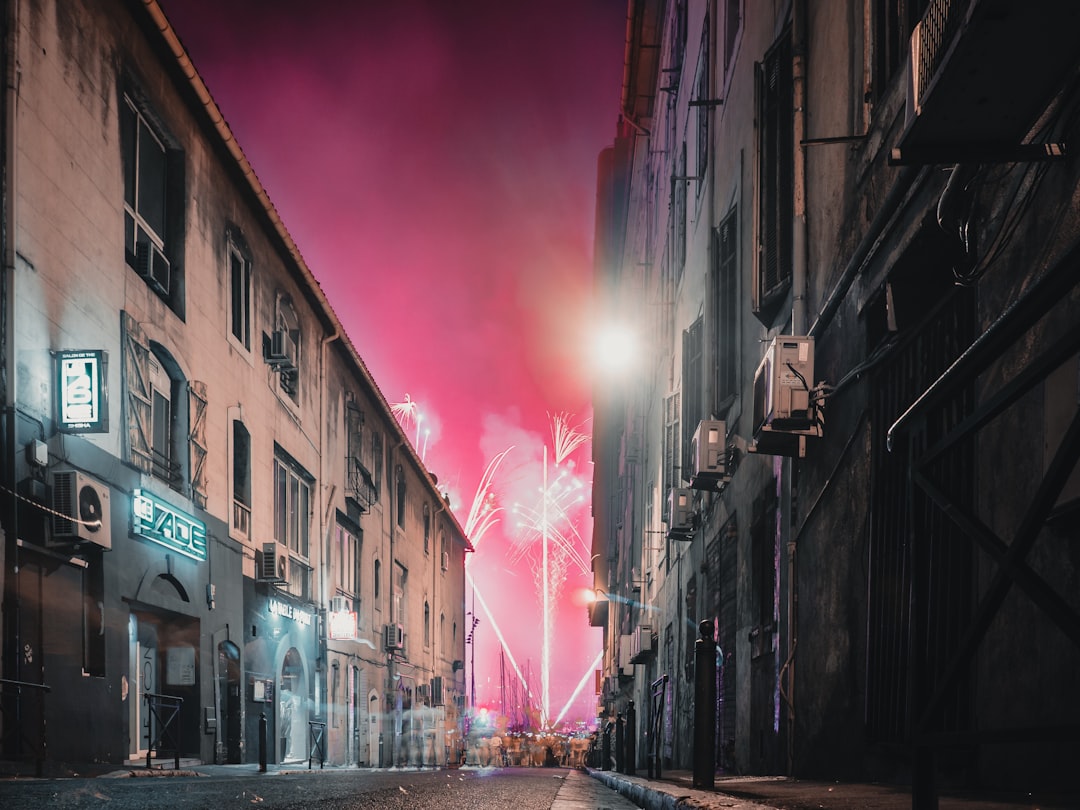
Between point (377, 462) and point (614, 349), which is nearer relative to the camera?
point (377, 462)

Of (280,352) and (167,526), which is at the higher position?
(280,352)

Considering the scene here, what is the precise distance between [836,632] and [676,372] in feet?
42.4

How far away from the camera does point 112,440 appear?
40.4ft

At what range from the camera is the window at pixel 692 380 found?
16203 millimetres

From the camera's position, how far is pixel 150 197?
1463cm

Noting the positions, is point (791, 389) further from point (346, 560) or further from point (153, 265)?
point (346, 560)

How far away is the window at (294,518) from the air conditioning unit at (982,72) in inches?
639

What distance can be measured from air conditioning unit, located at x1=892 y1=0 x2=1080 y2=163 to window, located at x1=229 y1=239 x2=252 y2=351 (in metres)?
14.2

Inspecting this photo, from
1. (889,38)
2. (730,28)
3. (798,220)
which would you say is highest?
(730,28)

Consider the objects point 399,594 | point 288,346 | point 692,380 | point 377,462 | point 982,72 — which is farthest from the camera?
point 399,594

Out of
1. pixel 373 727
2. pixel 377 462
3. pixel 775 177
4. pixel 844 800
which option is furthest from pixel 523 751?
pixel 844 800

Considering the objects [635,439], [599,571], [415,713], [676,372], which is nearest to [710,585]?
[676,372]

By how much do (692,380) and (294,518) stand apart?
8.46 m

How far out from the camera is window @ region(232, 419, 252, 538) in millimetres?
17375
